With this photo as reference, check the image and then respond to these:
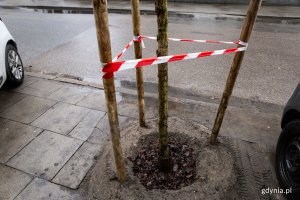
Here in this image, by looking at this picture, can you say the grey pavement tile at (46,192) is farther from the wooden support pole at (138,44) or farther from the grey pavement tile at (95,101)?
the grey pavement tile at (95,101)

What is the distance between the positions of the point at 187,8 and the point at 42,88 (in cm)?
947

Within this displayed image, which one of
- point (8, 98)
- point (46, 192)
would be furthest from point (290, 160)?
point (8, 98)

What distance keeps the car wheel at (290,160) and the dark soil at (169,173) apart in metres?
1.03

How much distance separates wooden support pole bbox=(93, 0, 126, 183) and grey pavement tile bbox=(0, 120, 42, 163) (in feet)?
5.87

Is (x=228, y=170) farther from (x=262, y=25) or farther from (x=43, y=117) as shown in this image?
(x=262, y=25)

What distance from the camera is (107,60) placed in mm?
2154

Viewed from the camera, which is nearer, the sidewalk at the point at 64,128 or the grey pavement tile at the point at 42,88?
the sidewalk at the point at 64,128

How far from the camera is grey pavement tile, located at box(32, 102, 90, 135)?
A: 4.02 meters

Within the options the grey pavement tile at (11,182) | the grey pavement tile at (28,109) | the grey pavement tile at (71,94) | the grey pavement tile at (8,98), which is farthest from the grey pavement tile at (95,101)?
the grey pavement tile at (11,182)

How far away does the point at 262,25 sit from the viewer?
31.3 feet

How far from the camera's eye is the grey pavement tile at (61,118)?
13.2 ft

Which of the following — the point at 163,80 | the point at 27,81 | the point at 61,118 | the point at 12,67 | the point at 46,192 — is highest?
the point at 163,80

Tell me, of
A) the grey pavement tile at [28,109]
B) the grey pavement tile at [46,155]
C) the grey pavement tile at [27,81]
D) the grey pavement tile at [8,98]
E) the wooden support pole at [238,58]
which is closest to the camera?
the wooden support pole at [238,58]

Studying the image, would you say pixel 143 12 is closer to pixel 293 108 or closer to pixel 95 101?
pixel 95 101
